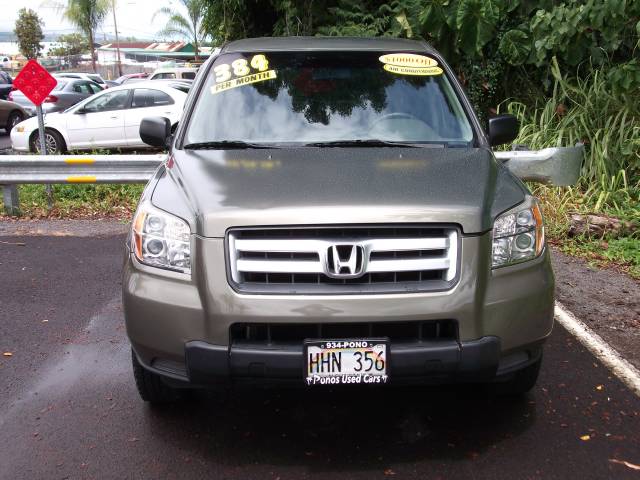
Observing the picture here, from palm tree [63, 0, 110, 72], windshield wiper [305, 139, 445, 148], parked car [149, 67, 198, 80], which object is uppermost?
palm tree [63, 0, 110, 72]

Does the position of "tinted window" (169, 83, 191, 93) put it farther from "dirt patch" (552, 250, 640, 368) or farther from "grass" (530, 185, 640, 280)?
"dirt patch" (552, 250, 640, 368)

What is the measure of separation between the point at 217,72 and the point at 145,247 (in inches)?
65.4

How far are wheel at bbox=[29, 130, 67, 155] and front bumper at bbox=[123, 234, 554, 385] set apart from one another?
39.6ft

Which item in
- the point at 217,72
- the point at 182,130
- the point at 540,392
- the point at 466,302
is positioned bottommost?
the point at 540,392

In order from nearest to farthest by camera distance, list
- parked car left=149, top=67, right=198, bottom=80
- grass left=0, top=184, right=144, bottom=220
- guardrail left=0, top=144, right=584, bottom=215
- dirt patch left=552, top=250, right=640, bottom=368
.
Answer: dirt patch left=552, top=250, right=640, bottom=368
guardrail left=0, top=144, right=584, bottom=215
grass left=0, top=184, right=144, bottom=220
parked car left=149, top=67, right=198, bottom=80

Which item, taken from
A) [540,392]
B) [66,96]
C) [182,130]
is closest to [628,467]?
[540,392]

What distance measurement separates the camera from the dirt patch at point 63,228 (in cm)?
758

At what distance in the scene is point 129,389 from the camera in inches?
152

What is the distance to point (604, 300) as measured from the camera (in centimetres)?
535

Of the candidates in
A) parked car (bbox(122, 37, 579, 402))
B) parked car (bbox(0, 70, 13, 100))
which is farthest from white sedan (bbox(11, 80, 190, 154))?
parked car (bbox(0, 70, 13, 100))

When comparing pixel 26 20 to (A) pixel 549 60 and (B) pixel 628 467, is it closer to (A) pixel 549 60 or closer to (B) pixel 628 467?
(A) pixel 549 60

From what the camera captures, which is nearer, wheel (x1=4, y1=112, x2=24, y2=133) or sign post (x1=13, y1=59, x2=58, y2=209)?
sign post (x1=13, y1=59, x2=58, y2=209)

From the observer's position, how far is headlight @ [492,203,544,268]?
3029 mm

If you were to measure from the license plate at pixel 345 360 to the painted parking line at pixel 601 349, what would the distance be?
1.76 m
